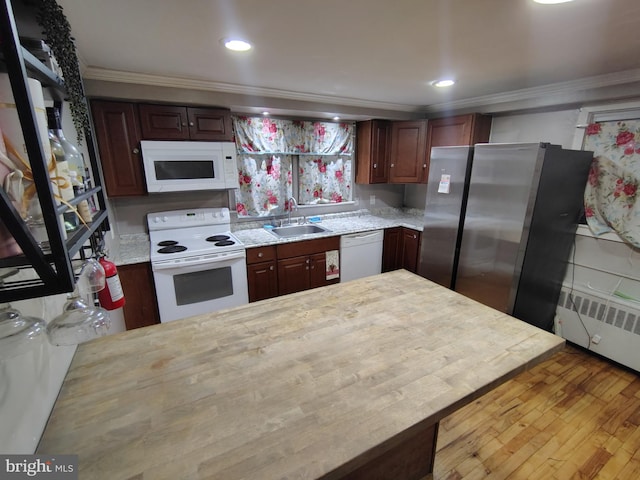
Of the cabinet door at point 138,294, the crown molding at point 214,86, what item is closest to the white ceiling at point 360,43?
the crown molding at point 214,86

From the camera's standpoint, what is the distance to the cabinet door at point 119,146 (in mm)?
2285

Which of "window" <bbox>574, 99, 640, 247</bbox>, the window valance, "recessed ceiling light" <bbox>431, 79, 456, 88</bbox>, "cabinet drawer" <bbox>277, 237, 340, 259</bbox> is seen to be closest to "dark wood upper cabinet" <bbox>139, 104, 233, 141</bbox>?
the window valance

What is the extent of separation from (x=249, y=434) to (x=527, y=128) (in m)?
3.54

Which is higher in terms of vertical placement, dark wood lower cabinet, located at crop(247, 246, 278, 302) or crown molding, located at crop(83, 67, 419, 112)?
crown molding, located at crop(83, 67, 419, 112)

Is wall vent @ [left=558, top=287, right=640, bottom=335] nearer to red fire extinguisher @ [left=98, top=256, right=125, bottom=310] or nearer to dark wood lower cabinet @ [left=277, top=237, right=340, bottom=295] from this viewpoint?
dark wood lower cabinet @ [left=277, top=237, right=340, bottom=295]

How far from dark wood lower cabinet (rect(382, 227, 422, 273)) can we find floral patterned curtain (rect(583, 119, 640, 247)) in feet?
5.08

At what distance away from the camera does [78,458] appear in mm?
697

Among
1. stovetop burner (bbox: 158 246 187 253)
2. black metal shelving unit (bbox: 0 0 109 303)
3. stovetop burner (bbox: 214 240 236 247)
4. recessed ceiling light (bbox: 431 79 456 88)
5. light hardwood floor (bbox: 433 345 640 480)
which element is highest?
recessed ceiling light (bbox: 431 79 456 88)

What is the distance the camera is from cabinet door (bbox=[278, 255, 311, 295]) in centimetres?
296

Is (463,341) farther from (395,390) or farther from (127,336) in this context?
(127,336)

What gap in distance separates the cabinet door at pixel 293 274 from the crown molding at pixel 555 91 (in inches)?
92.3

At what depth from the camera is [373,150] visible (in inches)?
142

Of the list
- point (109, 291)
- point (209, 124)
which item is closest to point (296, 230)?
point (209, 124)

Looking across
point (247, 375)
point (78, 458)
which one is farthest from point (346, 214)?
point (78, 458)
